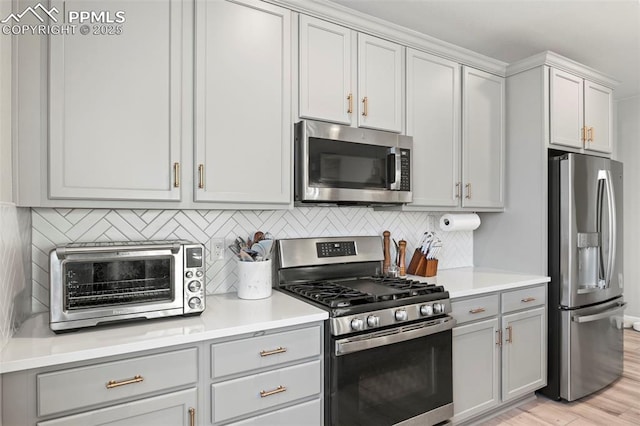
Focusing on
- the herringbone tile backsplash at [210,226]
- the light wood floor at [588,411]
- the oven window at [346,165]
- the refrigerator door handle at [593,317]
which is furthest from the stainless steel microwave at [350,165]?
the light wood floor at [588,411]

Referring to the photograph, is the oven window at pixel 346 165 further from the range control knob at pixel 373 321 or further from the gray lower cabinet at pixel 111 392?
the gray lower cabinet at pixel 111 392

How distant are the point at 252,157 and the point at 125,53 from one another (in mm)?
696

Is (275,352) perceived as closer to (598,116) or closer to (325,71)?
(325,71)

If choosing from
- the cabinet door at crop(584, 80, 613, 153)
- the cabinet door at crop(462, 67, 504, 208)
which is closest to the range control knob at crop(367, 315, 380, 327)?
the cabinet door at crop(462, 67, 504, 208)

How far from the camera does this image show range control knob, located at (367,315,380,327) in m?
1.77

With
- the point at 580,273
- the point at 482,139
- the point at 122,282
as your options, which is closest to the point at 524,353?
the point at 580,273

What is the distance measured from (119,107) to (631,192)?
5235mm

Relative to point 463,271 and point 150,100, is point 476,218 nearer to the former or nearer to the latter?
point 463,271

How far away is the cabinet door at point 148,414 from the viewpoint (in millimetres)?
1264

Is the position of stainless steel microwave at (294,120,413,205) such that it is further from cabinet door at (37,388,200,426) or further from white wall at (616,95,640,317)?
white wall at (616,95,640,317)

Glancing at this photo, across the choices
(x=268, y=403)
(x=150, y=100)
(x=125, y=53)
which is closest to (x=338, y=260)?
(x=268, y=403)

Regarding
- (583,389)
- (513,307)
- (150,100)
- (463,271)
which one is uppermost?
(150,100)

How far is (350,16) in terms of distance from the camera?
85.9 inches

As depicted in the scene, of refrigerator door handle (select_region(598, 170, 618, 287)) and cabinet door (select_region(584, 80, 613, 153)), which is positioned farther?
cabinet door (select_region(584, 80, 613, 153))
